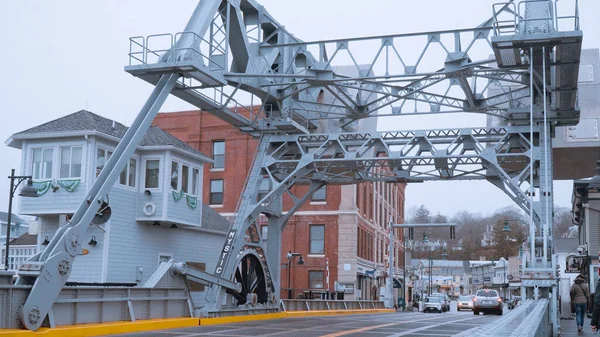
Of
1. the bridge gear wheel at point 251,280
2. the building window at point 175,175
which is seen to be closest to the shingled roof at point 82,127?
the building window at point 175,175

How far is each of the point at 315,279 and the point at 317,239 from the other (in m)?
2.93

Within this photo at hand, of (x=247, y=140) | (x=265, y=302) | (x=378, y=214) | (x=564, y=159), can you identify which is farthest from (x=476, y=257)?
(x=265, y=302)

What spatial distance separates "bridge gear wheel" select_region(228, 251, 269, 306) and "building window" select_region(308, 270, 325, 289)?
83.1ft

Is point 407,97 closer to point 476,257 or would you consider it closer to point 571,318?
point 571,318

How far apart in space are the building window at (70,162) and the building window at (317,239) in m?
27.1

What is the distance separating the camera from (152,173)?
31359 millimetres

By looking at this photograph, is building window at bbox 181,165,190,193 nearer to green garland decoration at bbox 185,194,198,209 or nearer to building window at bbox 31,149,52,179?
green garland decoration at bbox 185,194,198,209

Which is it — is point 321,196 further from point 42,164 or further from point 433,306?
point 42,164

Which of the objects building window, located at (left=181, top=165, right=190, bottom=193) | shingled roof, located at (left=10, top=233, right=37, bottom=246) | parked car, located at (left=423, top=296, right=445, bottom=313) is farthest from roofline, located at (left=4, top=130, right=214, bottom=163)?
parked car, located at (left=423, top=296, right=445, bottom=313)

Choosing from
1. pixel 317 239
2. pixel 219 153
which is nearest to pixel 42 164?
pixel 219 153

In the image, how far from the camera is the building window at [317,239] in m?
53.3

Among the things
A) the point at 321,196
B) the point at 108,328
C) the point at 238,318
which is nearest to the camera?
the point at 108,328

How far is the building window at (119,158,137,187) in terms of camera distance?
29.9m

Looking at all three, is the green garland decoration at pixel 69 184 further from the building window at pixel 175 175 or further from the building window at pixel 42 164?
the building window at pixel 175 175
